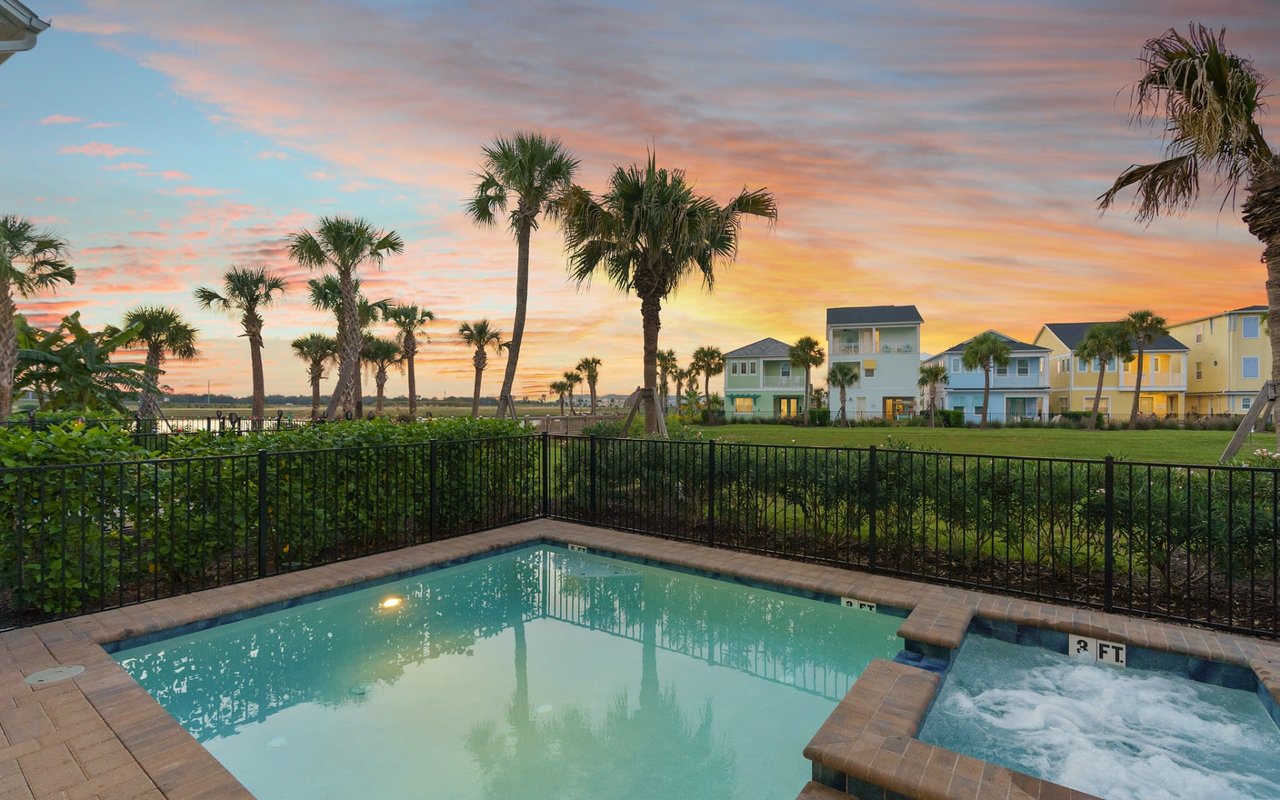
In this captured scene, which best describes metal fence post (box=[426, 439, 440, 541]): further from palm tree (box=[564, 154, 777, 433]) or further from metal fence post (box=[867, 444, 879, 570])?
metal fence post (box=[867, 444, 879, 570])

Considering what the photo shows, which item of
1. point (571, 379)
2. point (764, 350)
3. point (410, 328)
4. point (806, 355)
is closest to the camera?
point (410, 328)

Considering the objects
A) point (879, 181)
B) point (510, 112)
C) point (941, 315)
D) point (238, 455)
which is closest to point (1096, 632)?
point (238, 455)

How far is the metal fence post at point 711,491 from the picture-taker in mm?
7555

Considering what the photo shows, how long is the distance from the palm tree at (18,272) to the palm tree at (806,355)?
39660mm

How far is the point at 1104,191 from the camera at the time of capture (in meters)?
7.89

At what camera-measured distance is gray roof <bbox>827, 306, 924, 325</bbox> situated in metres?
A: 41.4

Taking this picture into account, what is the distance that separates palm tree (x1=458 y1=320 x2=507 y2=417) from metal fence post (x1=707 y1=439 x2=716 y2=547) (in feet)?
128

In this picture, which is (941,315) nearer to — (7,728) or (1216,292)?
(1216,292)

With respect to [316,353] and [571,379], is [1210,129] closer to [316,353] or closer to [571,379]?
[316,353]

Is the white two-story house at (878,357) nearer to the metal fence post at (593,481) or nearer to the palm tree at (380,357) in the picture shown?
the palm tree at (380,357)

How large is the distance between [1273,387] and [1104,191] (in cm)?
296

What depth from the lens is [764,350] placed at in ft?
163

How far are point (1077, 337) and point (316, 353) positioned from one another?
192ft

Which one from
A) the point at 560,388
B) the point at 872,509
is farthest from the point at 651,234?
the point at 560,388
